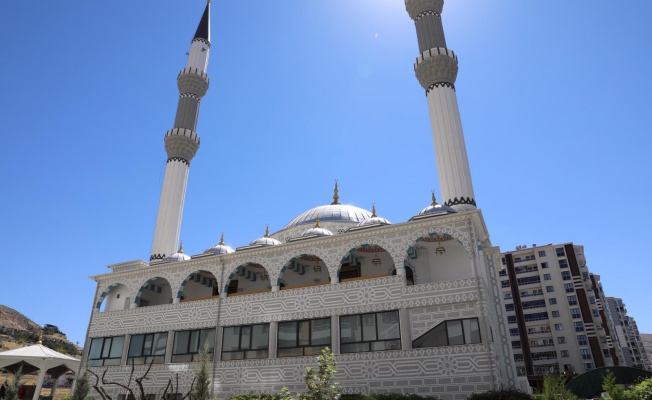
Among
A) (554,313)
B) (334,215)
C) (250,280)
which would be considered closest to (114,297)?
(250,280)

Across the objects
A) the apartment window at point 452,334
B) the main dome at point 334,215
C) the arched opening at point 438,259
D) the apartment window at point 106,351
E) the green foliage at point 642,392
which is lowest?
the green foliage at point 642,392

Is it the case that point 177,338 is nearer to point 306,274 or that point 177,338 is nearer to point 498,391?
point 306,274

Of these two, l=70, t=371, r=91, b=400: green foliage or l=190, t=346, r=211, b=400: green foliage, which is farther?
l=70, t=371, r=91, b=400: green foliage

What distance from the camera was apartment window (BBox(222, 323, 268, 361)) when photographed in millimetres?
16948

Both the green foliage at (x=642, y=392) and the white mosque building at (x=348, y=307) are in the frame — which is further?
the white mosque building at (x=348, y=307)

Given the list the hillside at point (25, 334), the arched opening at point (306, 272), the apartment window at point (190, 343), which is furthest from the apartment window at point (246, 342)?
the hillside at point (25, 334)

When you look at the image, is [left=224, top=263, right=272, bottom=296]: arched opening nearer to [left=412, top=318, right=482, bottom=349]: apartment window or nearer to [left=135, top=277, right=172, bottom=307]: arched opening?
[left=135, top=277, right=172, bottom=307]: arched opening

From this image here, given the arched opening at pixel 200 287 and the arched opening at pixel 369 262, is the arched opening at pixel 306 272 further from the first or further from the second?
the arched opening at pixel 200 287

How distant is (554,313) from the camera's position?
47.0 metres

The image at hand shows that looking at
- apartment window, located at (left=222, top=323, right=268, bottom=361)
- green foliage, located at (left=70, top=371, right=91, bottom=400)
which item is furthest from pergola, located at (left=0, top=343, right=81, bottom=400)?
apartment window, located at (left=222, top=323, right=268, bottom=361)

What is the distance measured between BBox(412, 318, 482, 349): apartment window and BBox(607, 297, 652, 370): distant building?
2548 inches

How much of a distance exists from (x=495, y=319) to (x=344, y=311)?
5241 mm

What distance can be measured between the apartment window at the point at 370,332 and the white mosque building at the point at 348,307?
0.03m

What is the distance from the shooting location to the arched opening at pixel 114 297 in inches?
844
